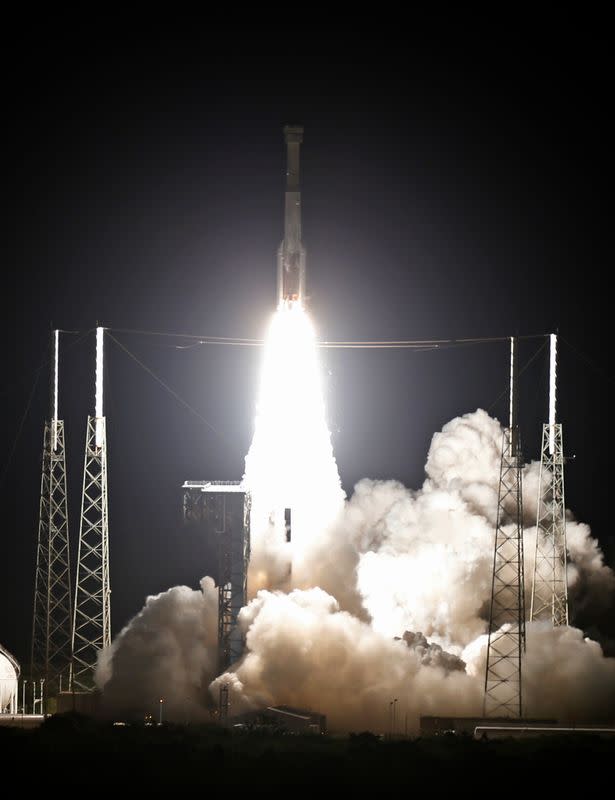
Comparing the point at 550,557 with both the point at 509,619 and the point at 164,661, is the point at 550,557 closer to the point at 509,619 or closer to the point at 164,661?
the point at 509,619

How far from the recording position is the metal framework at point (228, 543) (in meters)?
72.8

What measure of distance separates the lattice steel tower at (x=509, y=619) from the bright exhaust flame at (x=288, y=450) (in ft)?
20.9

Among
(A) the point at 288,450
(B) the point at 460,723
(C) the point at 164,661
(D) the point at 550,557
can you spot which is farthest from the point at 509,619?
(C) the point at 164,661

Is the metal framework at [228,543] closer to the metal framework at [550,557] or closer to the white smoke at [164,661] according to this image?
the white smoke at [164,661]

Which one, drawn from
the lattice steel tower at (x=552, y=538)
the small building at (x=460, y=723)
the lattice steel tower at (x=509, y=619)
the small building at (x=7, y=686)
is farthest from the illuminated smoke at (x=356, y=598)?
the small building at (x=7, y=686)

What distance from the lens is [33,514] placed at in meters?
99.6

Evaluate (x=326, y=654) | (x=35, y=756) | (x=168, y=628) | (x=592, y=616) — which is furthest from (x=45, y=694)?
(x=592, y=616)

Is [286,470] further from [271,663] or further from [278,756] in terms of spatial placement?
[278,756]

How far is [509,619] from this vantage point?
267 ft

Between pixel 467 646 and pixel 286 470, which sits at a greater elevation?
pixel 286 470

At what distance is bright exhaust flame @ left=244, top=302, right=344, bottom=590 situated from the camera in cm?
7781

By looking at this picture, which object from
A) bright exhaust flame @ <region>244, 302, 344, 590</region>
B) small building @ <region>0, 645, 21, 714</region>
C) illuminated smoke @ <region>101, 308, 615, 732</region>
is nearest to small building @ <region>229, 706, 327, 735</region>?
illuminated smoke @ <region>101, 308, 615, 732</region>

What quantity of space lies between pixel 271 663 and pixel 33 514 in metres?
29.4

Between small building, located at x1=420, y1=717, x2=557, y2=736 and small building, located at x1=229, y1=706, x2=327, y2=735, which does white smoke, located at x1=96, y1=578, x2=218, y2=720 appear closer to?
small building, located at x1=229, y1=706, x2=327, y2=735
